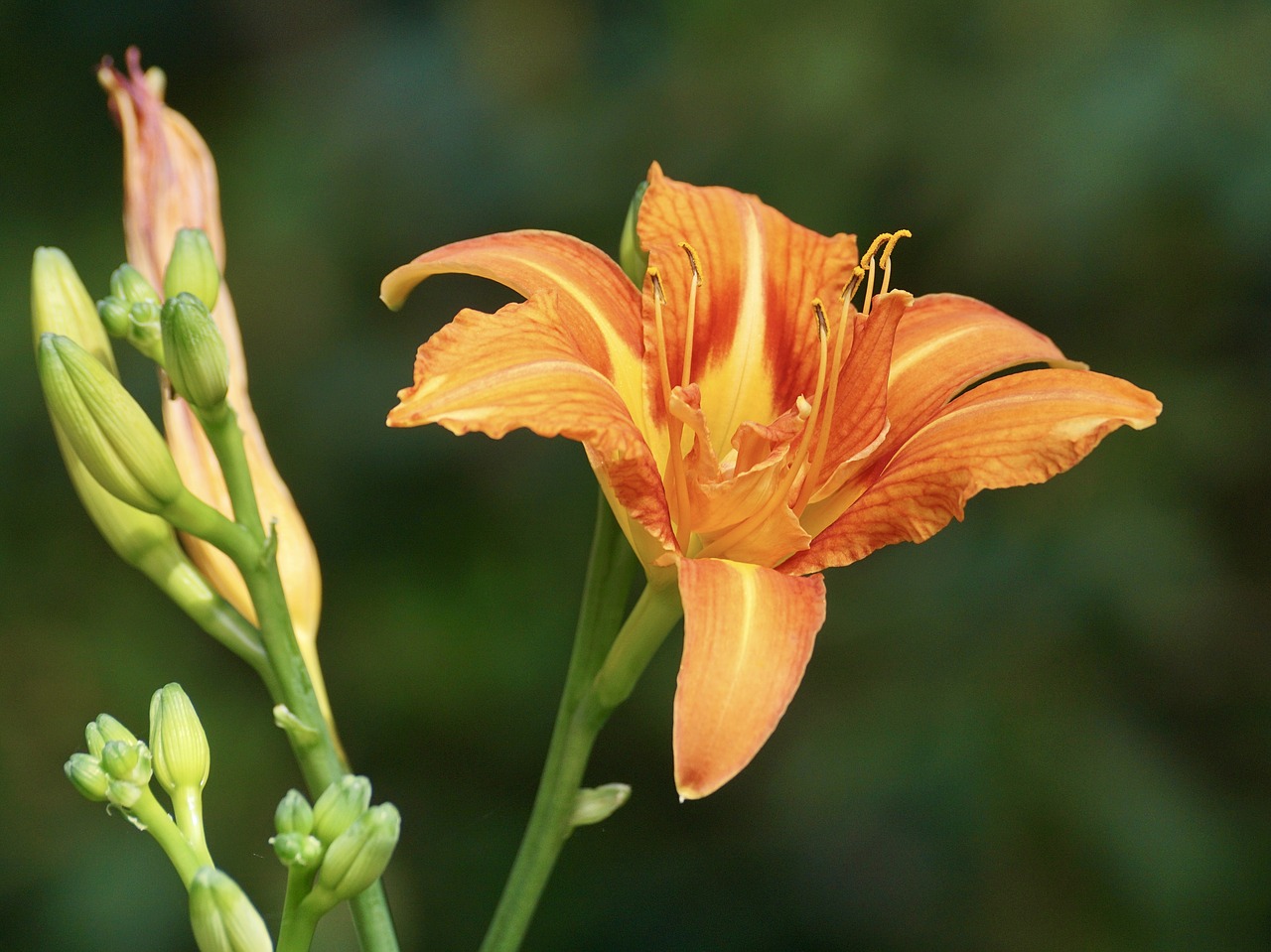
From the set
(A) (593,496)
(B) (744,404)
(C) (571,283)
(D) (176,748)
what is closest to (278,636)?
(D) (176,748)

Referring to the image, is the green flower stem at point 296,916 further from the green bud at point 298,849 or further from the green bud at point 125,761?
the green bud at point 125,761

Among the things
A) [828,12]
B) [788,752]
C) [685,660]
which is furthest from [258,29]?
[685,660]

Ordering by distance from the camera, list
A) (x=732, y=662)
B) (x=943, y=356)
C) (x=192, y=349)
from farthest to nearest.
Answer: (x=943, y=356), (x=192, y=349), (x=732, y=662)

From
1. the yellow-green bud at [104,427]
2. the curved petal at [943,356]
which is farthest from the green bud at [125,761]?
the curved petal at [943,356]

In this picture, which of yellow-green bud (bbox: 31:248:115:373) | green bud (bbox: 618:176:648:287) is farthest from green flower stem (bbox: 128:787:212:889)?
green bud (bbox: 618:176:648:287)

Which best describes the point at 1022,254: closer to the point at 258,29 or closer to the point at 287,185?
the point at 287,185

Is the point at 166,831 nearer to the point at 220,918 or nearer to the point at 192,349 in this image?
the point at 220,918

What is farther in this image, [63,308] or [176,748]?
[63,308]

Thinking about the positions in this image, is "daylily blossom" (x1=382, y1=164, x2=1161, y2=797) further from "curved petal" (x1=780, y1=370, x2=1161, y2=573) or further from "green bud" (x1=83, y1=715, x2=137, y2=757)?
"green bud" (x1=83, y1=715, x2=137, y2=757)
